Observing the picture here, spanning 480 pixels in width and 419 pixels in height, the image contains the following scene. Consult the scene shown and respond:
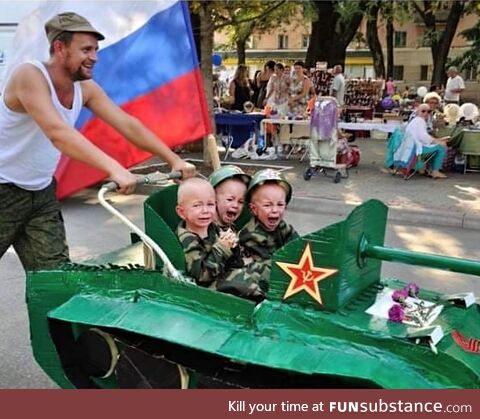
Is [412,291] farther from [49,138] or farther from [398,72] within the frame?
[398,72]

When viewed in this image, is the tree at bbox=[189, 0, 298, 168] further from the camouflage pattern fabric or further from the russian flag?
the camouflage pattern fabric

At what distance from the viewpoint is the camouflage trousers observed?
3248 millimetres

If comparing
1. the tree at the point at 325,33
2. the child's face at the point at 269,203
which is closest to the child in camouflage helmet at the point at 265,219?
the child's face at the point at 269,203

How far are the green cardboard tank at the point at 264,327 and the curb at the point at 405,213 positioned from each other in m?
4.79

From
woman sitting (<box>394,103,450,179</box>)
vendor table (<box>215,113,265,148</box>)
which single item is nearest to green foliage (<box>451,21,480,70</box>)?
vendor table (<box>215,113,265,148</box>)

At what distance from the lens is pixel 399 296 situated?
2785mm

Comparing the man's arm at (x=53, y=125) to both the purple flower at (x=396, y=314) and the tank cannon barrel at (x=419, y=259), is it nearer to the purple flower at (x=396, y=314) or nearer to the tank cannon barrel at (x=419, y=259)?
the tank cannon barrel at (x=419, y=259)

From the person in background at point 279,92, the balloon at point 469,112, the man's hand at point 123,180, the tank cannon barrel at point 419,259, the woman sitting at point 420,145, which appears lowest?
the woman sitting at point 420,145

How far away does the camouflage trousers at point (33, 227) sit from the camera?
325 cm

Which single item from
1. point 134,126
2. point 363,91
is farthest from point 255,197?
point 363,91

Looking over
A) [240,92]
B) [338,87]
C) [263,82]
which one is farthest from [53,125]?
[263,82]
